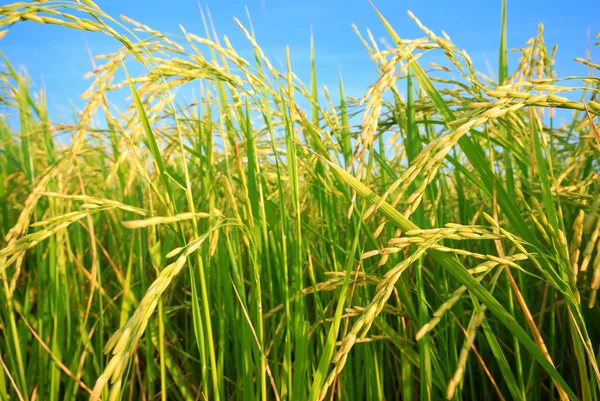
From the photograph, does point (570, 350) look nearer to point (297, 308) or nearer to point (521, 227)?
point (521, 227)

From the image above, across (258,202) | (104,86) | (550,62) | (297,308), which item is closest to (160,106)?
(104,86)

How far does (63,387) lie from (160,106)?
1.28 meters

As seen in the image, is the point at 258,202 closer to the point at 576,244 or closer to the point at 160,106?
the point at 160,106

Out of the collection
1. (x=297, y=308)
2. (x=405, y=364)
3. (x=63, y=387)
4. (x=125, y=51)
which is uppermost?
(x=125, y=51)

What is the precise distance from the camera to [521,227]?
1.14 meters

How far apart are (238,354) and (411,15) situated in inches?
39.7

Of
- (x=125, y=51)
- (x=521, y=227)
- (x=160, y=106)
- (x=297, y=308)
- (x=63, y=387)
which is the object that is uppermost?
(x=125, y=51)

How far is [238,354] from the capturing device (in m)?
1.39

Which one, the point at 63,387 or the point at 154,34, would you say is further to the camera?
the point at 63,387

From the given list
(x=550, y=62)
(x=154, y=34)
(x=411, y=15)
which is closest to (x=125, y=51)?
(x=154, y=34)

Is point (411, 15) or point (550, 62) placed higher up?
point (411, 15)

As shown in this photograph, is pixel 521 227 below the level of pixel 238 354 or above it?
above

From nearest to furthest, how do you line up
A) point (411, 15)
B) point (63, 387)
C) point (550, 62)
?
point (411, 15) < point (550, 62) < point (63, 387)

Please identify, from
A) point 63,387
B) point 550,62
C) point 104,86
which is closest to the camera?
point 104,86
